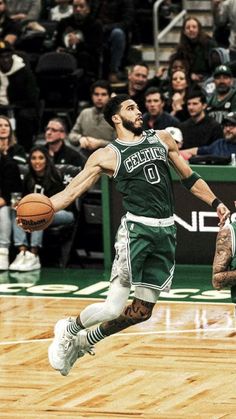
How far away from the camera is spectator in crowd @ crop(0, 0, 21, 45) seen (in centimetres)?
1953

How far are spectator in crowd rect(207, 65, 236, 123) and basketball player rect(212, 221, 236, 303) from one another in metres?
6.94

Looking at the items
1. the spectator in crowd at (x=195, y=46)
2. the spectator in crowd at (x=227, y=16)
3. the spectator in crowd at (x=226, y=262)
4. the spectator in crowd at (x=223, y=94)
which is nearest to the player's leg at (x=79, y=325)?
the spectator in crowd at (x=226, y=262)

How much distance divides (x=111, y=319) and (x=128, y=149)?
125cm

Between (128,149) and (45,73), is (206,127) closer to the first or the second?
(45,73)

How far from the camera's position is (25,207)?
9898mm

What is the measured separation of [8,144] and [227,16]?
→ 3807mm

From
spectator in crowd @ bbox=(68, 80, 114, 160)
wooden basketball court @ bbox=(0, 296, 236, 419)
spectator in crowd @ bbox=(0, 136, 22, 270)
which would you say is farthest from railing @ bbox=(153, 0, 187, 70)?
wooden basketball court @ bbox=(0, 296, 236, 419)

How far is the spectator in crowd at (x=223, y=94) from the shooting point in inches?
634

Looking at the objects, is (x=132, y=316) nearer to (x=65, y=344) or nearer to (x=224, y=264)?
(x=65, y=344)

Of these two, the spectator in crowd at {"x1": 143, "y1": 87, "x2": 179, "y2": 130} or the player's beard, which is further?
the spectator in crowd at {"x1": 143, "y1": 87, "x2": 179, "y2": 130}

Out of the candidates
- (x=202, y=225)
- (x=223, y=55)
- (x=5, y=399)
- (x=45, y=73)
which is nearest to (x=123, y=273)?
(x=5, y=399)

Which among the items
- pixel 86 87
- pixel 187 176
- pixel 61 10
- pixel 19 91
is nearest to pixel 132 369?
pixel 187 176

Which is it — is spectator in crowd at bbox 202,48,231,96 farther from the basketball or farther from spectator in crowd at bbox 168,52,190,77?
the basketball

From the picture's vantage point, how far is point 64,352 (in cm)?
1027
